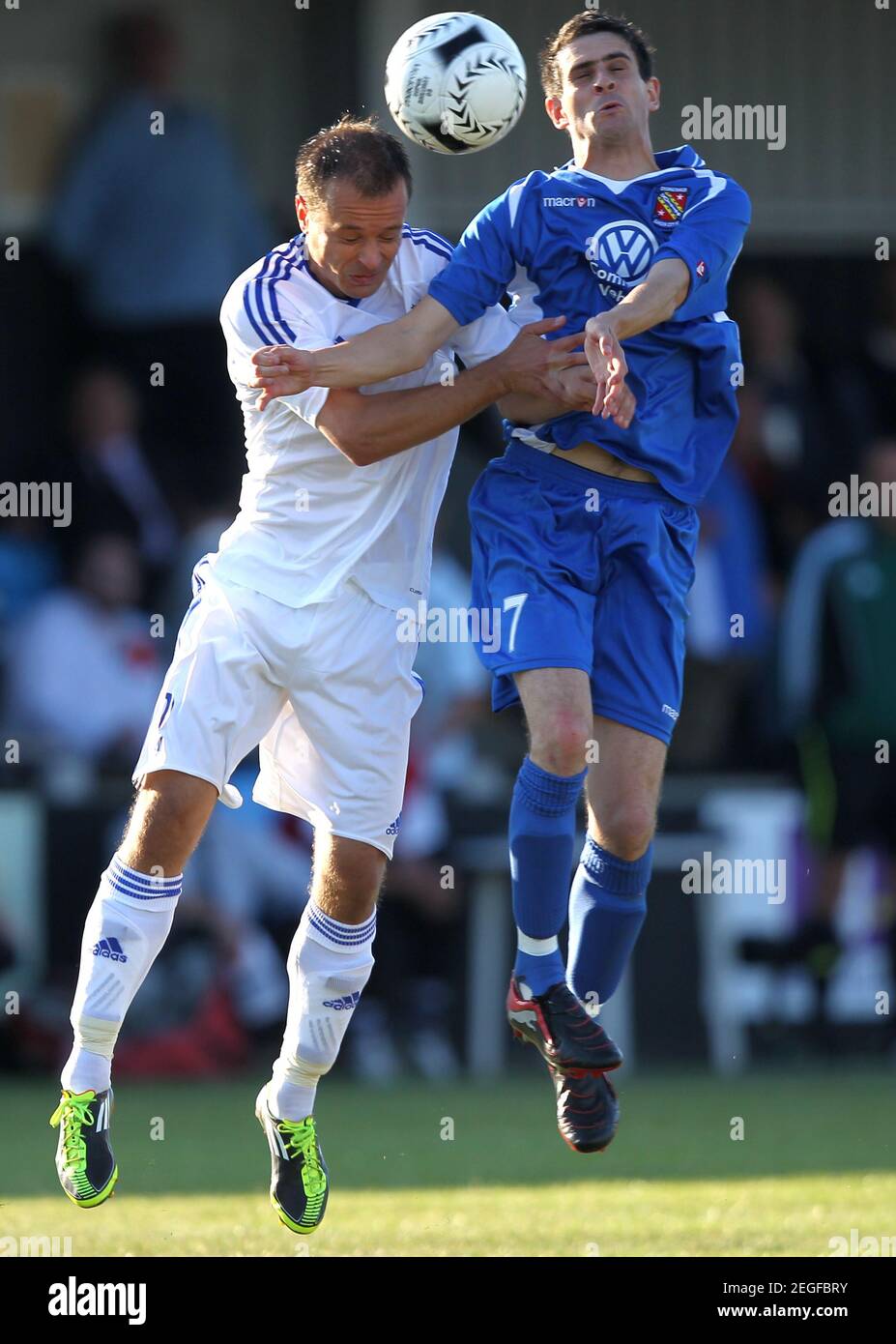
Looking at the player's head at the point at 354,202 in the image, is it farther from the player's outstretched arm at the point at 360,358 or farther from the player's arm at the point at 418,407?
the player's arm at the point at 418,407

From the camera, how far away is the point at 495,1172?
8.35 metres

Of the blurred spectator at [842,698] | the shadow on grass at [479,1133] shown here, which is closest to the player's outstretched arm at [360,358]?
the shadow on grass at [479,1133]

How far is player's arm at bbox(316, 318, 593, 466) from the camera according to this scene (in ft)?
20.0

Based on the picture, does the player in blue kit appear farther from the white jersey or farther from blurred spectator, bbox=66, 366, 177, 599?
blurred spectator, bbox=66, 366, 177, 599

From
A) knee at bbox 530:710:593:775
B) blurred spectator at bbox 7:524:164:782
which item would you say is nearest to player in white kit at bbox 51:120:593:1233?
knee at bbox 530:710:593:775

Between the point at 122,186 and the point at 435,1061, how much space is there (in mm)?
4651

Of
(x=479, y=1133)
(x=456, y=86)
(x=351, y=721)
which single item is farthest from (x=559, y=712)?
(x=479, y=1133)

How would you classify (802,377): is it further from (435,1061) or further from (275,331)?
(275,331)

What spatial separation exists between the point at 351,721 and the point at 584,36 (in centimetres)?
189

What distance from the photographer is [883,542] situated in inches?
453

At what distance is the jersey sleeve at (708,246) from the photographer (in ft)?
19.7

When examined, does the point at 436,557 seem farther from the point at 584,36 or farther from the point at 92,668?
the point at 584,36

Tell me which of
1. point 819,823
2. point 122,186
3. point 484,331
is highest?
point 122,186

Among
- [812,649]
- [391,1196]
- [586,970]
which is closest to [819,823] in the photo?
[812,649]
